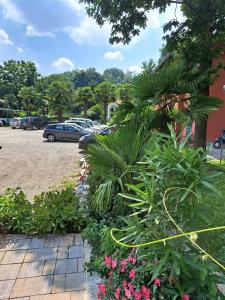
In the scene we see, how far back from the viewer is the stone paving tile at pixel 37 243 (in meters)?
3.47

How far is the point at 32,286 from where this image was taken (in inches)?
106

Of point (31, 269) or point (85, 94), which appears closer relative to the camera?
point (31, 269)

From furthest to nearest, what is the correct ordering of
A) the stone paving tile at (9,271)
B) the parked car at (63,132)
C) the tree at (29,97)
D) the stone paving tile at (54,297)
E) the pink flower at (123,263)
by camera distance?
the tree at (29,97), the parked car at (63,132), the stone paving tile at (9,271), the stone paving tile at (54,297), the pink flower at (123,263)

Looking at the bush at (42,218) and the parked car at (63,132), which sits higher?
the parked car at (63,132)

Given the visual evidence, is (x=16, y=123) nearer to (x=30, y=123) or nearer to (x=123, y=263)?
(x=30, y=123)

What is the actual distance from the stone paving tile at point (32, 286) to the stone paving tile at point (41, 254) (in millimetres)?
374

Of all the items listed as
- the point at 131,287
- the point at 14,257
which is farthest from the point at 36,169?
the point at 131,287

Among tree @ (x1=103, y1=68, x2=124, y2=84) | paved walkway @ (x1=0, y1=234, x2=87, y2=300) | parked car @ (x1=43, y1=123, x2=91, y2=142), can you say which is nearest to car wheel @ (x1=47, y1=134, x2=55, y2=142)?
parked car @ (x1=43, y1=123, x2=91, y2=142)

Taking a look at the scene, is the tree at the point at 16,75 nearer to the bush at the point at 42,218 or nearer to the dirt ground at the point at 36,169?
the dirt ground at the point at 36,169

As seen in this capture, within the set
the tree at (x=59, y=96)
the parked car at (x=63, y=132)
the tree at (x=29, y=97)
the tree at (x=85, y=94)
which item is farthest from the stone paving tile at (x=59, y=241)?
the tree at (x=29, y=97)

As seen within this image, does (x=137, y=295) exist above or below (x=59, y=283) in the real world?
above

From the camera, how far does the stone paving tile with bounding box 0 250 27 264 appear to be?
3.13 m

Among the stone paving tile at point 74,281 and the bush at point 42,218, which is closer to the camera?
the stone paving tile at point 74,281

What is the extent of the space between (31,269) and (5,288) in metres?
0.35
